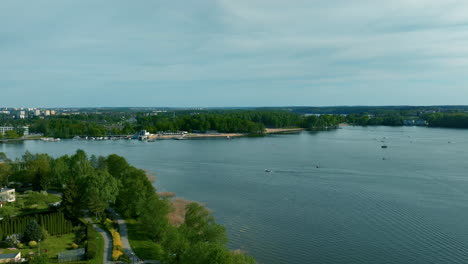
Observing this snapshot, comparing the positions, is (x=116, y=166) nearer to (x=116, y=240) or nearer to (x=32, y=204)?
(x=32, y=204)

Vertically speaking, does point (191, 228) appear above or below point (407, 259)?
above

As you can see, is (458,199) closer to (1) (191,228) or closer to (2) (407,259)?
(2) (407,259)

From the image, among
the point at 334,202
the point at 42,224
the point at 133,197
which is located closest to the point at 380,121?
the point at 334,202

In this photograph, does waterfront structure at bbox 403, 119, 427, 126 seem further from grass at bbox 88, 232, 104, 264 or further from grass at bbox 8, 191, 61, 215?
grass at bbox 88, 232, 104, 264

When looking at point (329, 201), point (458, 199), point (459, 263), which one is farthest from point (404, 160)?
point (459, 263)

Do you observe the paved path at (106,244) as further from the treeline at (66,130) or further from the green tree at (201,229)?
the treeline at (66,130)

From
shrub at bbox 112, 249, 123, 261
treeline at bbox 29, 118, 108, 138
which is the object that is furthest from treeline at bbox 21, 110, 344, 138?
shrub at bbox 112, 249, 123, 261

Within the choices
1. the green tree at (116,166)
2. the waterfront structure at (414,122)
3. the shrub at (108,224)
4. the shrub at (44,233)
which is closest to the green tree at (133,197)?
the shrub at (108,224)
